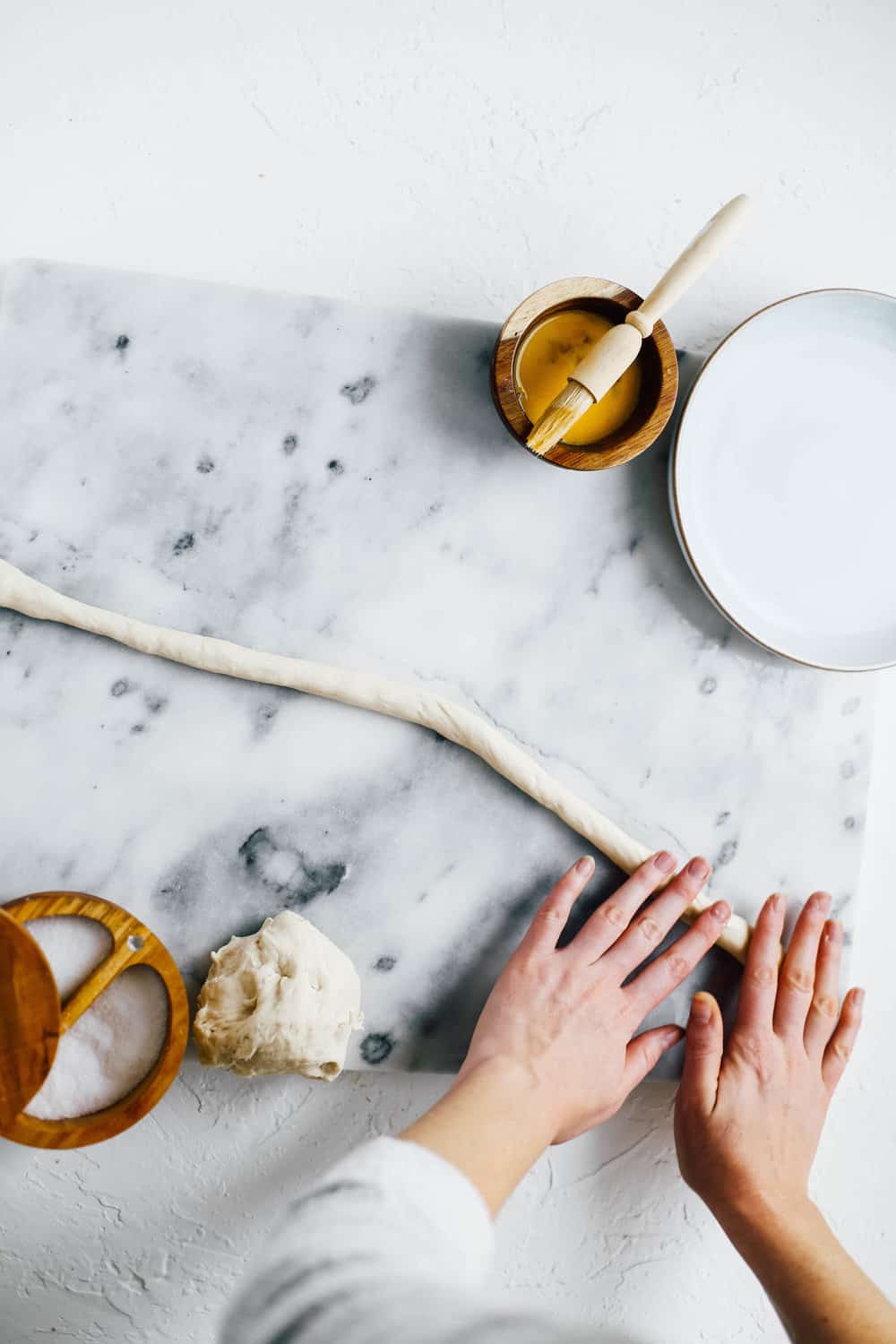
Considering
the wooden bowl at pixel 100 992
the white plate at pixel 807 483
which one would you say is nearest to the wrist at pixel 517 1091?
the wooden bowl at pixel 100 992

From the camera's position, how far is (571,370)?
2.51ft

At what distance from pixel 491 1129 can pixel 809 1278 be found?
0.96 ft

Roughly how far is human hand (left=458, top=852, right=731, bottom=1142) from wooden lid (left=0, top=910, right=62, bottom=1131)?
0.31m

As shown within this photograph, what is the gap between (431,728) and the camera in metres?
0.79

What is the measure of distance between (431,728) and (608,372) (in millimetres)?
322

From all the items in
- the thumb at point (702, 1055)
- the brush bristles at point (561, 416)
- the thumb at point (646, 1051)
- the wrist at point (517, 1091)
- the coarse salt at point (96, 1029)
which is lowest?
the coarse salt at point (96, 1029)

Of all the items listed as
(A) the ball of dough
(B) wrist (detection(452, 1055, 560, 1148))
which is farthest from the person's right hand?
(A) the ball of dough

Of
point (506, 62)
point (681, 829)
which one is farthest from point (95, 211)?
point (681, 829)

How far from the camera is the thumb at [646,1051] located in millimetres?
773

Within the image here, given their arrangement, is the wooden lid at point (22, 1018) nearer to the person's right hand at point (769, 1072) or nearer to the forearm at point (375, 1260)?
the forearm at point (375, 1260)

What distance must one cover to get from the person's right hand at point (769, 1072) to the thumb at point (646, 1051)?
17 mm

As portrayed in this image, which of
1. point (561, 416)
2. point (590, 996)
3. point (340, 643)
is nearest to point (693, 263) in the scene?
point (561, 416)

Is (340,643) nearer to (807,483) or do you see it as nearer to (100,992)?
(100,992)

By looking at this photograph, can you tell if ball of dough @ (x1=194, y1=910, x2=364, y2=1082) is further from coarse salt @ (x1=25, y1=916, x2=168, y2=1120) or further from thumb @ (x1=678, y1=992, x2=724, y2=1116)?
thumb @ (x1=678, y1=992, x2=724, y2=1116)
